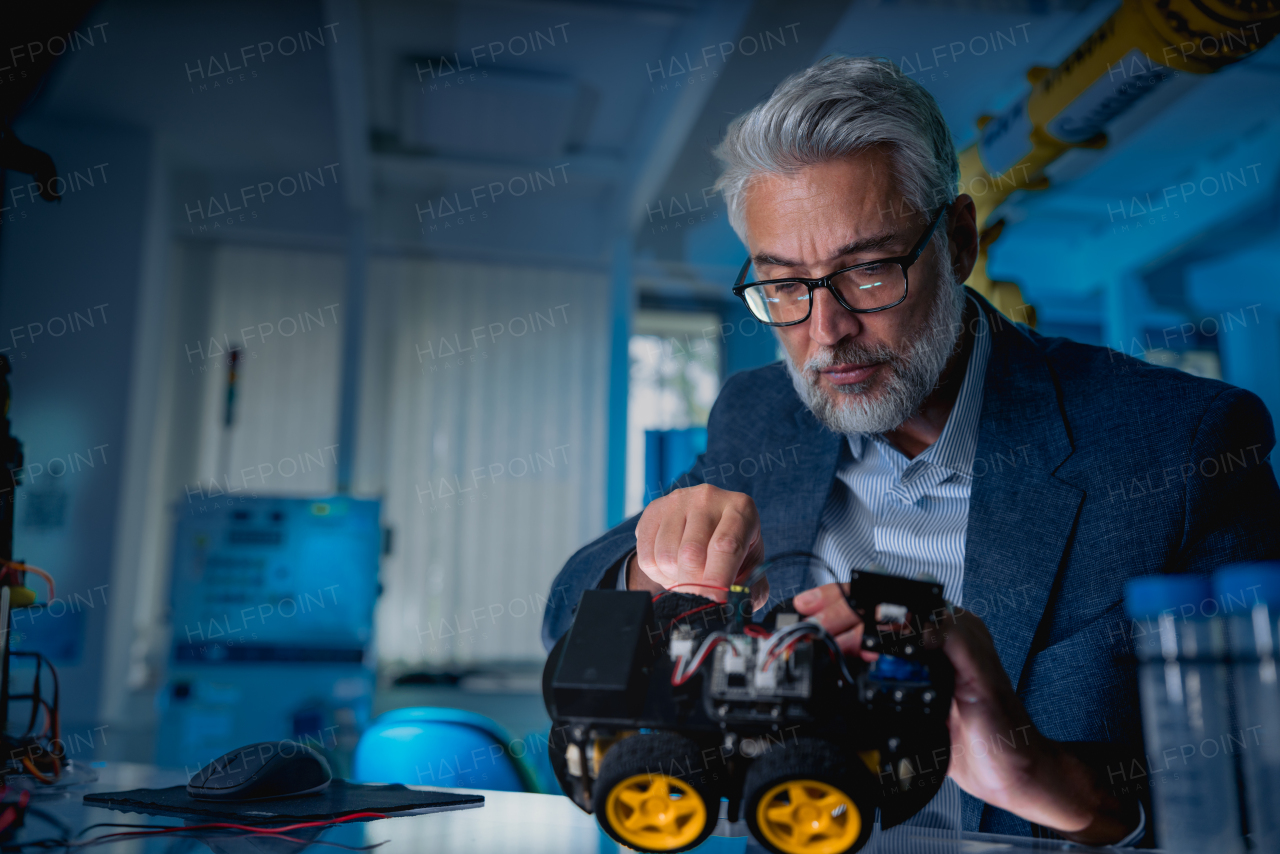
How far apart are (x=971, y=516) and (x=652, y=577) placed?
446 millimetres

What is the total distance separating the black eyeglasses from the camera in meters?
1.03

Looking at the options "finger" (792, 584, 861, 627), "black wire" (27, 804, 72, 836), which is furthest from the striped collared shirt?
"black wire" (27, 804, 72, 836)

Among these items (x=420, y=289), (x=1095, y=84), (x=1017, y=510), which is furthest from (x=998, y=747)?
→ (x=420, y=289)

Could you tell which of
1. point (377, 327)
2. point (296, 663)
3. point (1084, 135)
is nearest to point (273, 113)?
point (377, 327)

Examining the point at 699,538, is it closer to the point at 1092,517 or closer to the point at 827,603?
the point at 827,603

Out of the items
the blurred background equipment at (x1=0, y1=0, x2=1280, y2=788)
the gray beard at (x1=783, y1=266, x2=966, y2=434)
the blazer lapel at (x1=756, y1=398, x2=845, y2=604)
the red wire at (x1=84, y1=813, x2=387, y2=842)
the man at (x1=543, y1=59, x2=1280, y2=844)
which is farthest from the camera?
the blurred background equipment at (x1=0, y1=0, x2=1280, y2=788)

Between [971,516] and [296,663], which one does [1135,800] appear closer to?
[971,516]

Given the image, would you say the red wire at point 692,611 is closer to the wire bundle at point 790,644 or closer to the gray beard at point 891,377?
the wire bundle at point 790,644

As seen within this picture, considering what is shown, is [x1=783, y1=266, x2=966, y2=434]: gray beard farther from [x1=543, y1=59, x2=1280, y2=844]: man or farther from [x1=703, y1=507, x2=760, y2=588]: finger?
[x1=703, y1=507, x2=760, y2=588]: finger

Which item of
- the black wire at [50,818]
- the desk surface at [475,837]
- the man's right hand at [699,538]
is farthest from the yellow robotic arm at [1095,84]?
the black wire at [50,818]

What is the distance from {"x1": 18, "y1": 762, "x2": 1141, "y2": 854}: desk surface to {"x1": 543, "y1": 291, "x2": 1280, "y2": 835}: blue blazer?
0.24m

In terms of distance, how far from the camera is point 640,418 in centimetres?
523

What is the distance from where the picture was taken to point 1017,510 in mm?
1059

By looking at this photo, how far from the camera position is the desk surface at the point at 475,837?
0.70 metres
